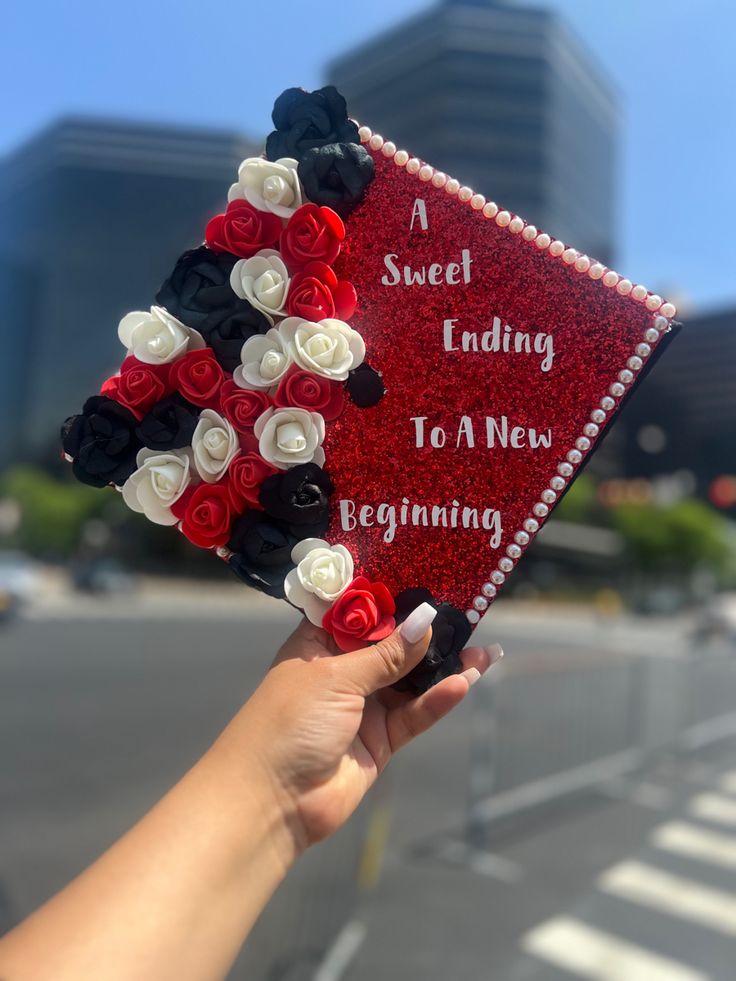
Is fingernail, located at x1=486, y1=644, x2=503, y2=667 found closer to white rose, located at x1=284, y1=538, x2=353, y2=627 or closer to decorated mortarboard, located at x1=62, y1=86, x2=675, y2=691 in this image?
decorated mortarboard, located at x1=62, y1=86, x2=675, y2=691

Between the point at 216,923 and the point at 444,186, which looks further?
the point at 444,186

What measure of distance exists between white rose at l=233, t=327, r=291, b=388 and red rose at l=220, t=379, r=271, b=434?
1cm

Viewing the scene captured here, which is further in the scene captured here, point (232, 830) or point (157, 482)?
point (157, 482)

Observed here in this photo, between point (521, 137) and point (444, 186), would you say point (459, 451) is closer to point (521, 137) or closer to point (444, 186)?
point (444, 186)

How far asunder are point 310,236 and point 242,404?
265 millimetres

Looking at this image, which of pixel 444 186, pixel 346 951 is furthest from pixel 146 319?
pixel 346 951

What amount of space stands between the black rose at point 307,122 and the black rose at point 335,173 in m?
0.02

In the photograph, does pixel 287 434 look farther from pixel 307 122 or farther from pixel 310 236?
pixel 307 122

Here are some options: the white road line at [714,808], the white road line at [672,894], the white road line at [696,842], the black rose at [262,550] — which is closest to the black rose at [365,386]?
the black rose at [262,550]

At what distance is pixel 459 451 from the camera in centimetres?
119

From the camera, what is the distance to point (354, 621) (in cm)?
109

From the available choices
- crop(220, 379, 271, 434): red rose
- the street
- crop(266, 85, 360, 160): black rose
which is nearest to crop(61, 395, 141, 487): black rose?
crop(220, 379, 271, 434): red rose

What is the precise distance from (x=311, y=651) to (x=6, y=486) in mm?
41730

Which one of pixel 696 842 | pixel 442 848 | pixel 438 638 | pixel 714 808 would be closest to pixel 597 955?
pixel 442 848
